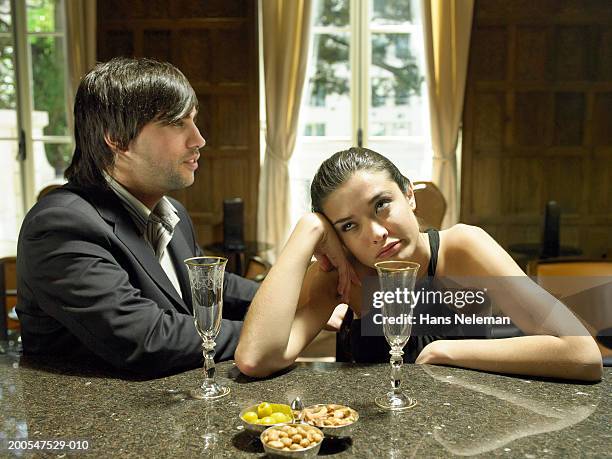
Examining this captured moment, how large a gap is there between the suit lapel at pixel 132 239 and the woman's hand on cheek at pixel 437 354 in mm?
598

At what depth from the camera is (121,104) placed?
177cm

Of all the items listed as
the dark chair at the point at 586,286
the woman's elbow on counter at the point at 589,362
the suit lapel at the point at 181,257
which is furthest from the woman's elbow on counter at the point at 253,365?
the dark chair at the point at 586,286

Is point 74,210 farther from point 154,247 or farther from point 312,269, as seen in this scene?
point 312,269

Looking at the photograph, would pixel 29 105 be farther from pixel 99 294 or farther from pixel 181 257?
pixel 99 294

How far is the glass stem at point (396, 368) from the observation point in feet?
4.12

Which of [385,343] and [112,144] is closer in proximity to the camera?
[385,343]

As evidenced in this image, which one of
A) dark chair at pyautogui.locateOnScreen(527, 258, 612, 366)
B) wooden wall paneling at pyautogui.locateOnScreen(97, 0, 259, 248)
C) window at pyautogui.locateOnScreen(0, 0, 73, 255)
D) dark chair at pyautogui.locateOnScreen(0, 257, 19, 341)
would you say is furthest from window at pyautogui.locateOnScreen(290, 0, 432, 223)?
dark chair at pyautogui.locateOnScreen(527, 258, 612, 366)

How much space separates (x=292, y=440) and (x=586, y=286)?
1256 millimetres

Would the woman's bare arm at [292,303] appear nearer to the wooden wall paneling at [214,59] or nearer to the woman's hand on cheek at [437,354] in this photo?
the woman's hand on cheek at [437,354]

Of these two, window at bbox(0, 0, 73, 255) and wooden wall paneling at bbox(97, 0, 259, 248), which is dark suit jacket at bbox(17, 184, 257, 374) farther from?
window at bbox(0, 0, 73, 255)

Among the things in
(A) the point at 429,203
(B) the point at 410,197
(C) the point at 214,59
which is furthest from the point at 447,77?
(B) the point at 410,197

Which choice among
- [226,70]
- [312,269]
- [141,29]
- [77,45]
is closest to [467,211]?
[226,70]

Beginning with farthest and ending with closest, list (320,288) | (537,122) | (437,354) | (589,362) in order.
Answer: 1. (537,122)
2. (320,288)
3. (437,354)
4. (589,362)

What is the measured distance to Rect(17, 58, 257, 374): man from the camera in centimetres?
149
